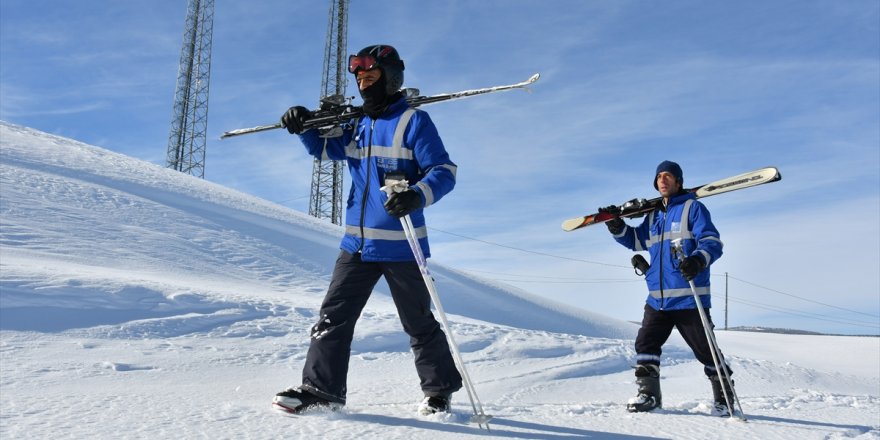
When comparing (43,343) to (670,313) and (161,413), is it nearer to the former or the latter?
(161,413)

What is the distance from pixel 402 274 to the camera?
125 inches

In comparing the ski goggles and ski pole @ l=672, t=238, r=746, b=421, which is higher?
the ski goggles

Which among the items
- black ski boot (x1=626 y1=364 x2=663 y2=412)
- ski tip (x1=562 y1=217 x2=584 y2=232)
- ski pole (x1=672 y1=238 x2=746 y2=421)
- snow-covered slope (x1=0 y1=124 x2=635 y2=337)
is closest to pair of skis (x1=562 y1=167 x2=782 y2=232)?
ski tip (x1=562 y1=217 x2=584 y2=232)

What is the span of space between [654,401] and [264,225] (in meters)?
8.35

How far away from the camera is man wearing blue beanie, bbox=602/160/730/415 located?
4188mm

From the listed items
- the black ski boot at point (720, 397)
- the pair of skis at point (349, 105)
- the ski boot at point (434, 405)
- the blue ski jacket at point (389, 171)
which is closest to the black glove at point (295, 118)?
the pair of skis at point (349, 105)

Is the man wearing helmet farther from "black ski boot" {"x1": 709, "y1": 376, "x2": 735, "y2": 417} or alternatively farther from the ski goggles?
"black ski boot" {"x1": 709, "y1": 376, "x2": 735, "y2": 417}

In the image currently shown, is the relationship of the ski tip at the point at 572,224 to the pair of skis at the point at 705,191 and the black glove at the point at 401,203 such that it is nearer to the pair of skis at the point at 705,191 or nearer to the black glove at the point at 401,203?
the pair of skis at the point at 705,191

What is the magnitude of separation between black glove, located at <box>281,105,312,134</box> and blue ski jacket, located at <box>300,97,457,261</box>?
0.34 meters

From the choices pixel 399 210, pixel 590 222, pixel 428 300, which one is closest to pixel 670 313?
pixel 590 222

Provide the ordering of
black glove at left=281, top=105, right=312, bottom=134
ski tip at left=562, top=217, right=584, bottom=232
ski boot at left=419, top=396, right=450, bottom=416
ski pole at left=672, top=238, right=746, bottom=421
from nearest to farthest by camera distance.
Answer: ski boot at left=419, top=396, right=450, bottom=416 < black glove at left=281, top=105, right=312, bottom=134 < ski pole at left=672, top=238, right=746, bottom=421 < ski tip at left=562, top=217, right=584, bottom=232

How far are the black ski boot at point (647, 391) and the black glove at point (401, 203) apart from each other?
1.99 m

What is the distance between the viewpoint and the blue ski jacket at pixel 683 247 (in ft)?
14.0

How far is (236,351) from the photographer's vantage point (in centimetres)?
468
